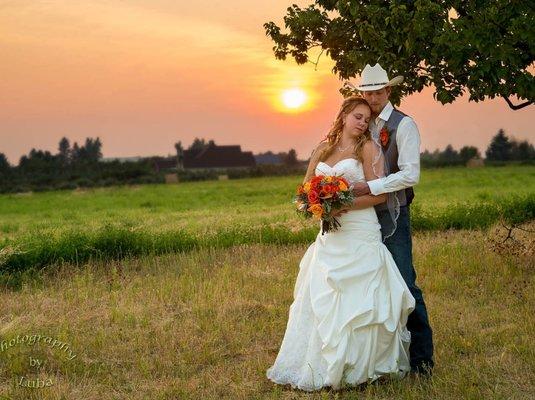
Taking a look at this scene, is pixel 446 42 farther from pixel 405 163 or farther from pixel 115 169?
pixel 115 169

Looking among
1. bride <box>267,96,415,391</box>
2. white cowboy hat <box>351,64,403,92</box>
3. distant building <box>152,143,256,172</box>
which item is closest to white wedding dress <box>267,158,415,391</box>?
bride <box>267,96,415,391</box>

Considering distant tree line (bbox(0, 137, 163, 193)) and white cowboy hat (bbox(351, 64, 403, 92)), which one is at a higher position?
white cowboy hat (bbox(351, 64, 403, 92))

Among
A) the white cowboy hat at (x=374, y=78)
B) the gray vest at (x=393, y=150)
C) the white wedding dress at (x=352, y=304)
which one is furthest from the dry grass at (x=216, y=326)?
the white cowboy hat at (x=374, y=78)

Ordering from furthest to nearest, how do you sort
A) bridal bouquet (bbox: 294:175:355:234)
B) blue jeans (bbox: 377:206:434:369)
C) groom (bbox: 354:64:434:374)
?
blue jeans (bbox: 377:206:434:369) → groom (bbox: 354:64:434:374) → bridal bouquet (bbox: 294:175:355:234)

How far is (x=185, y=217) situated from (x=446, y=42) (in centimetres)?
1897

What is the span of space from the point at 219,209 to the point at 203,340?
80.0ft

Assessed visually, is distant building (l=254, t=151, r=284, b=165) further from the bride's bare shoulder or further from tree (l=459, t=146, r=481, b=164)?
the bride's bare shoulder

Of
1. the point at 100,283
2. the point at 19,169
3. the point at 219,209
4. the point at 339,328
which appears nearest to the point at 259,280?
the point at 100,283

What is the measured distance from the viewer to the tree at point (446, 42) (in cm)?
1303

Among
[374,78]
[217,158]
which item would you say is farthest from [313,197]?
[217,158]

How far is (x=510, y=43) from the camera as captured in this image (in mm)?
12992

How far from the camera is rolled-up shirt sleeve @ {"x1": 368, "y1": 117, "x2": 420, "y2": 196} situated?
7.46 metres

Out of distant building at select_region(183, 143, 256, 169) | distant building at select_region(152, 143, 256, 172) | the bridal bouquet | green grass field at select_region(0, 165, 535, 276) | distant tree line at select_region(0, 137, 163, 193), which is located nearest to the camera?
the bridal bouquet

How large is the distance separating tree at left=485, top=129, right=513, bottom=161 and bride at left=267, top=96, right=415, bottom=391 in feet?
212
